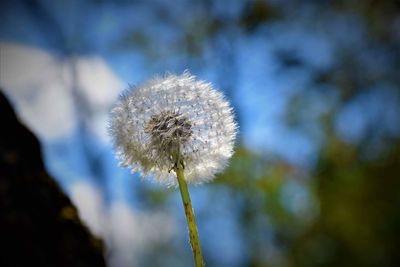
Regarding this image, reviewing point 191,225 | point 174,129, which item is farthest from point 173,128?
point 191,225

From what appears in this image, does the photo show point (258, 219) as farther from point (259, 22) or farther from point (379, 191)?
point (259, 22)

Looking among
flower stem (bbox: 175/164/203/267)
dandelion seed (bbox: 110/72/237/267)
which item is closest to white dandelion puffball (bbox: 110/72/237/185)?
dandelion seed (bbox: 110/72/237/267)

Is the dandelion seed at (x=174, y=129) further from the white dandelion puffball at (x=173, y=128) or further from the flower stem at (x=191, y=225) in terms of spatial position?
the flower stem at (x=191, y=225)

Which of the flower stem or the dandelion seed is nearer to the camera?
the flower stem

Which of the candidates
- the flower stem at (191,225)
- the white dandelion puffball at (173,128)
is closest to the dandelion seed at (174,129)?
the white dandelion puffball at (173,128)

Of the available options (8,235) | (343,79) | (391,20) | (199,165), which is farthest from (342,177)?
(8,235)

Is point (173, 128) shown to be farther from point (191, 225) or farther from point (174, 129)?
point (191, 225)

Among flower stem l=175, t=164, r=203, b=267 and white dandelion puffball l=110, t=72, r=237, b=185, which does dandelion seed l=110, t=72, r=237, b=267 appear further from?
flower stem l=175, t=164, r=203, b=267

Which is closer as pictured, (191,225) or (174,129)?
(191,225)

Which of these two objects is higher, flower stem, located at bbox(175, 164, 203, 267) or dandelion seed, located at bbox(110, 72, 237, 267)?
dandelion seed, located at bbox(110, 72, 237, 267)
